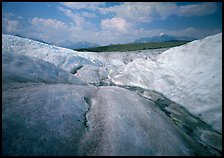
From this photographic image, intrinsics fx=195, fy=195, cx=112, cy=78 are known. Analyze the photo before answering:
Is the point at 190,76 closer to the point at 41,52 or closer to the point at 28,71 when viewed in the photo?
the point at 28,71

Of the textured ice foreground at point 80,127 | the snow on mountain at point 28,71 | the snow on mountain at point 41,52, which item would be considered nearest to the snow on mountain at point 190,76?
the textured ice foreground at point 80,127

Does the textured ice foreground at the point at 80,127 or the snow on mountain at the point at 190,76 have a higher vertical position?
the snow on mountain at the point at 190,76

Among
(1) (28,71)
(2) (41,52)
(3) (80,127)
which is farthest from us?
(2) (41,52)

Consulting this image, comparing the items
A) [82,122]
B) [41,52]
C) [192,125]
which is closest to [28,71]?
[82,122]

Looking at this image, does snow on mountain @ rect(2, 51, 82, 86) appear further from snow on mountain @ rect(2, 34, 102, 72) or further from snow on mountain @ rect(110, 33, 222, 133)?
snow on mountain @ rect(2, 34, 102, 72)

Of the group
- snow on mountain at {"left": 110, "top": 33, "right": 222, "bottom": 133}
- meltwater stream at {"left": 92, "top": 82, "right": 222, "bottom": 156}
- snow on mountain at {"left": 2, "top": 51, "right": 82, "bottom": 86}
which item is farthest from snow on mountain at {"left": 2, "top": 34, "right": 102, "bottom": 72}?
meltwater stream at {"left": 92, "top": 82, "right": 222, "bottom": 156}

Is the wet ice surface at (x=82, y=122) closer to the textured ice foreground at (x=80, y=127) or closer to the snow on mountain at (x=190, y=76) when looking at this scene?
the textured ice foreground at (x=80, y=127)
